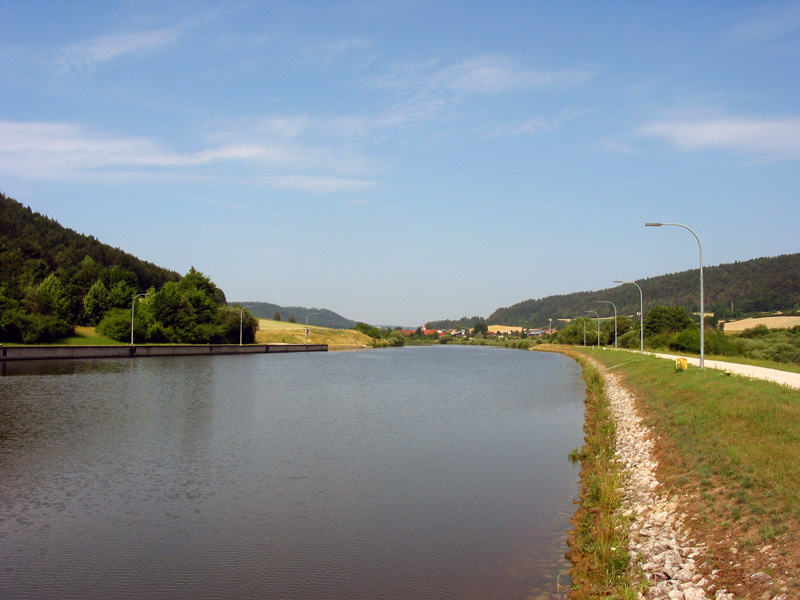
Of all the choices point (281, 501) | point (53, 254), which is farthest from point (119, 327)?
point (281, 501)

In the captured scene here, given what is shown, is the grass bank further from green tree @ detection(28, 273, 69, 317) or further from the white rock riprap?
green tree @ detection(28, 273, 69, 317)

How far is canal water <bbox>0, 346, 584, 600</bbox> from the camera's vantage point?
30.4 ft

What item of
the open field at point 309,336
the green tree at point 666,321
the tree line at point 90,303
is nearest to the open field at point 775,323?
the green tree at point 666,321

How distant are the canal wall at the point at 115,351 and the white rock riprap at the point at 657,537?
5513 centimetres

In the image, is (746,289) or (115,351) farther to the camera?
(746,289)

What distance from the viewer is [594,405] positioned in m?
28.8

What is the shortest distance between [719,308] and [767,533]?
536ft

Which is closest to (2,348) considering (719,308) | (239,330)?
(239,330)

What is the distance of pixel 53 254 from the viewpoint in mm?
115188

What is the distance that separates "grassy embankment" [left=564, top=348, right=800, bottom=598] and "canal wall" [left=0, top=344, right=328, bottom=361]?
5433cm

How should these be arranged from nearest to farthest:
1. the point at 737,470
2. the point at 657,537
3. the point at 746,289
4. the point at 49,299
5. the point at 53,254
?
1. the point at 657,537
2. the point at 737,470
3. the point at 49,299
4. the point at 53,254
5. the point at 746,289

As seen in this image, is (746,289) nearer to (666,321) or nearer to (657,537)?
(666,321)

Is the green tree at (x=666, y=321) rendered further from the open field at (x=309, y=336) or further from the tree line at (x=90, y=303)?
the open field at (x=309, y=336)

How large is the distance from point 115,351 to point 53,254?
195 ft
